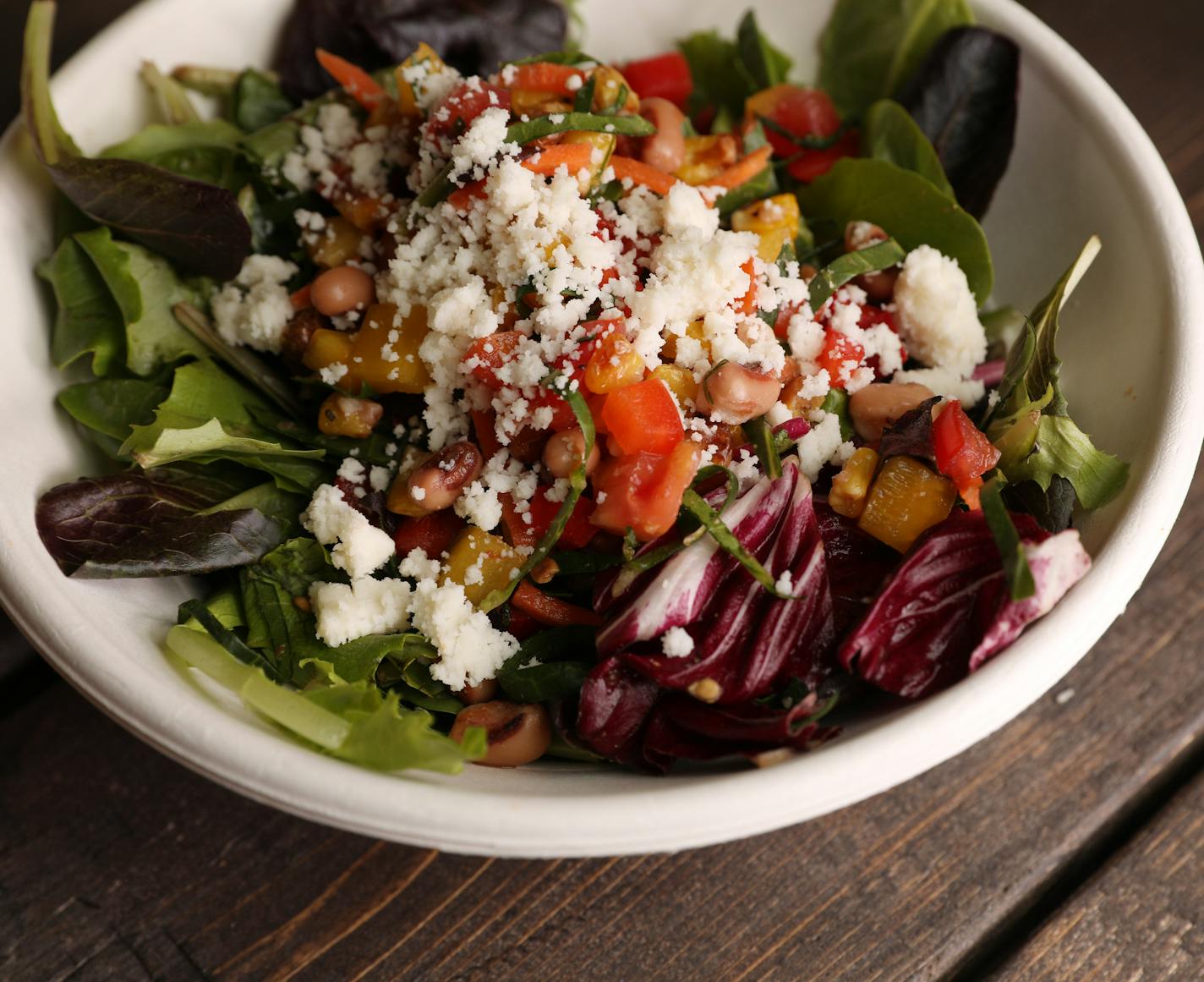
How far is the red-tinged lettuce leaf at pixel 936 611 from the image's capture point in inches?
76.2

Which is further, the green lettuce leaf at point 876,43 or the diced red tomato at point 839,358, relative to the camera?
the green lettuce leaf at point 876,43

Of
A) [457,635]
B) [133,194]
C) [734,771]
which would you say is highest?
[133,194]

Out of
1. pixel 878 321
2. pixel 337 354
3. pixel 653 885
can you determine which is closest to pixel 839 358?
pixel 878 321

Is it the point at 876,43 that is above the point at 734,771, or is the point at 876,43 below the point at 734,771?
above

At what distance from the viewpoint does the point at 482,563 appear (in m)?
2.19

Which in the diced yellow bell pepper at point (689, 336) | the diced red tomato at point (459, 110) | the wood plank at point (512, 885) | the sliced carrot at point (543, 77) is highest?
the sliced carrot at point (543, 77)

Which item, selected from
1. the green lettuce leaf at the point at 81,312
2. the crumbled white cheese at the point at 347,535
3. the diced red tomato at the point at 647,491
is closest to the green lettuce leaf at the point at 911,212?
the diced red tomato at the point at 647,491

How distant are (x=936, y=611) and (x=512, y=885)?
1090mm

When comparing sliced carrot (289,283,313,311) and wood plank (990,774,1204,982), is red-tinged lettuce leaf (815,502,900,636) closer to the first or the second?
wood plank (990,774,1204,982)

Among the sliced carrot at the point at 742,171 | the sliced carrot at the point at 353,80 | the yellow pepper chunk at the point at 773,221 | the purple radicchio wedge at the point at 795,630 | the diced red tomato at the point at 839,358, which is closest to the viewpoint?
the purple radicchio wedge at the point at 795,630

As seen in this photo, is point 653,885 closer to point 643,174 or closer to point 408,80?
point 643,174

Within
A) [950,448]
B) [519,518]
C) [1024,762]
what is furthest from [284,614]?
[1024,762]

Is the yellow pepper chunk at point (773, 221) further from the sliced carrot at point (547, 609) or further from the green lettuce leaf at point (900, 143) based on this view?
the sliced carrot at point (547, 609)

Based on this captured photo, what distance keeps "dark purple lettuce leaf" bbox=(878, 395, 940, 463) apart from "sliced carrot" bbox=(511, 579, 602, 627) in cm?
68
